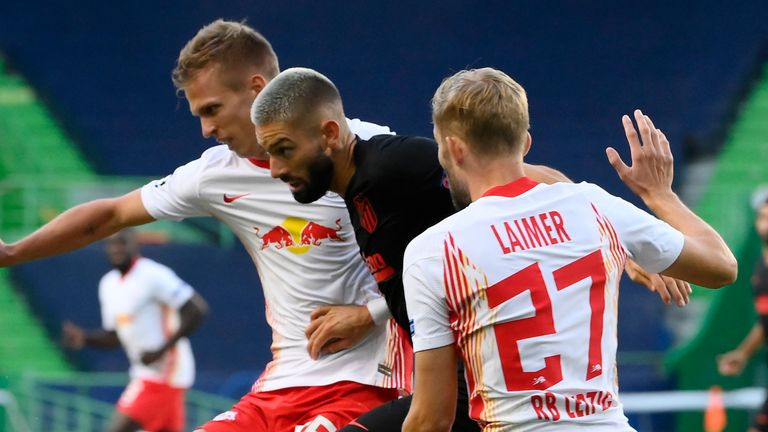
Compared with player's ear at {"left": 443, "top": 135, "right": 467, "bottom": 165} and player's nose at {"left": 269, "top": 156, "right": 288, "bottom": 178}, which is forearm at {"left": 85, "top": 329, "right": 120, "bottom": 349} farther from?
player's ear at {"left": 443, "top": 135, "right": 467, "bottom": 165}

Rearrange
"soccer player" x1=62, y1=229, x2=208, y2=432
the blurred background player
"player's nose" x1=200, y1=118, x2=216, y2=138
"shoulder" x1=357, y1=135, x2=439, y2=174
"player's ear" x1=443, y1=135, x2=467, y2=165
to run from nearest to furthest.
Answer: "player's ear" x1=443, y1=135, x2=467, y2=165
"shoulder" x1=357, y1=135, x2=439, y2=174
"player's nose" x1=200, y1=118, x2=216, y2=138
the blurred background player
"soccer player" x1=62, y1=229, x2=208, y2=432

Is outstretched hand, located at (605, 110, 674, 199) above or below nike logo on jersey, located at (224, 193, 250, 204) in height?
below

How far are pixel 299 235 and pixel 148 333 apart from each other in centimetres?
619

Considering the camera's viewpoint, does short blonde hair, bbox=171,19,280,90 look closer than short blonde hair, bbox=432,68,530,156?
No

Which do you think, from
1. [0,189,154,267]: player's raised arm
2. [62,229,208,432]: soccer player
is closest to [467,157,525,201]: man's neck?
[0,189,154,267]: player's raised arm

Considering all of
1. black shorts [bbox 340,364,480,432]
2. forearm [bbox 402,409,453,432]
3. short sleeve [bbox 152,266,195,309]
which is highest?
short sleeve [bbox 152,266,195,309]

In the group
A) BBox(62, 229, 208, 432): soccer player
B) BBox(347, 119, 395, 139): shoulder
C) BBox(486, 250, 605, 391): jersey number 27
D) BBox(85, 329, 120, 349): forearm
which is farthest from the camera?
BBox(85, 329, 120, 349): forearm

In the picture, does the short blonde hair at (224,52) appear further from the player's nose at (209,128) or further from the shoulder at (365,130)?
the shoulder at (365,130)

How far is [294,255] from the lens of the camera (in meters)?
3.94

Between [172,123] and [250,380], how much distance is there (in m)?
4.29

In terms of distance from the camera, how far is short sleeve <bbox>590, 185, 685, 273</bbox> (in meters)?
2.97

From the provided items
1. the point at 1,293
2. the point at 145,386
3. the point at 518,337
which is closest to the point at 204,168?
the point at 518,337

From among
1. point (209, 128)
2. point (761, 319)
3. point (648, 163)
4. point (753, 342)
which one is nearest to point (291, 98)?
point (209, 128)

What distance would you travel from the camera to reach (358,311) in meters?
3.83
